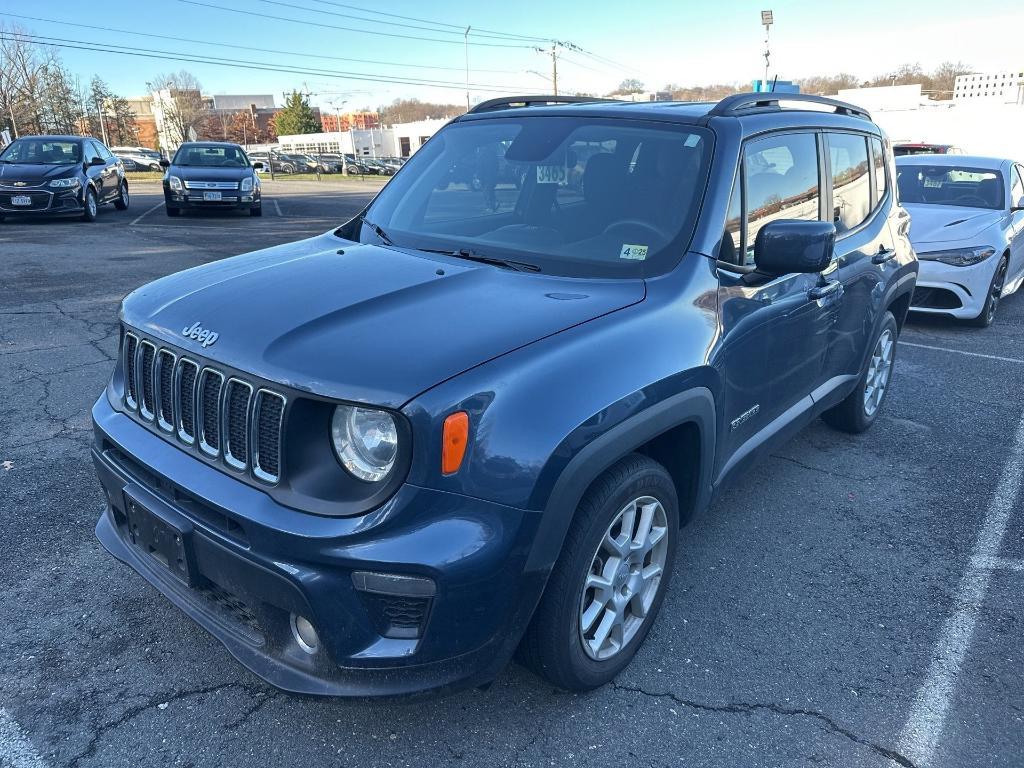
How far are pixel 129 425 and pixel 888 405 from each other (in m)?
4.98

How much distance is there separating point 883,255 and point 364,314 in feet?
10.6

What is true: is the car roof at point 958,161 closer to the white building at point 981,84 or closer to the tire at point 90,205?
the tire at point 90,205

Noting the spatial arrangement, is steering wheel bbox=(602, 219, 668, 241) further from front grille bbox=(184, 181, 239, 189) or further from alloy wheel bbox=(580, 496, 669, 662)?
front grille bbox=(184, 181, 239, 189)

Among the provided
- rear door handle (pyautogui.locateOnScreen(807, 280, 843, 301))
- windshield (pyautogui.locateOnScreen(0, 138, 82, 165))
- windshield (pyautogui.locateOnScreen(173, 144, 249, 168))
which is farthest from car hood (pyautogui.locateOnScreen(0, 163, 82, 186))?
rear door handle (pyautogui.locateOnScreen(807, 280, 843, 301))

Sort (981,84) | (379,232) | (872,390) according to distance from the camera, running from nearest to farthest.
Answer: (379,232) < (872,390) < (981,84)

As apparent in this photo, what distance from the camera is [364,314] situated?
2301mm

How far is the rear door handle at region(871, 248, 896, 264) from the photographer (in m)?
4.15

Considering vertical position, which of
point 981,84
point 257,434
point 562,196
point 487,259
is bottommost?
point 257,434

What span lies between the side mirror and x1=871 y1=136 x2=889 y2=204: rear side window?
1.90 m

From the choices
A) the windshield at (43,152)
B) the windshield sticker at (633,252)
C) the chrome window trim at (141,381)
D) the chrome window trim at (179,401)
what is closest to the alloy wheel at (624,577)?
the windshield sticker at (633,252)

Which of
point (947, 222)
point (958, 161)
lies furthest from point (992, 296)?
point (958, 161)

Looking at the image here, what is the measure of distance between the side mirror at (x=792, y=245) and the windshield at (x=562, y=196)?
0.28 m

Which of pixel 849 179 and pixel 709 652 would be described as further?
pixel 849 179

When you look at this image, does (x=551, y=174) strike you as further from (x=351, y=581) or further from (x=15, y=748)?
(x=15, y=748)
